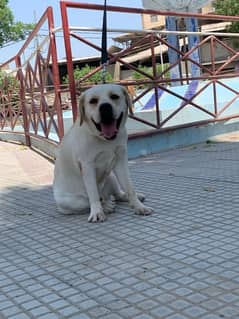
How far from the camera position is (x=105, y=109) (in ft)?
12.2

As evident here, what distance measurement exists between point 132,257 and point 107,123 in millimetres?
1203

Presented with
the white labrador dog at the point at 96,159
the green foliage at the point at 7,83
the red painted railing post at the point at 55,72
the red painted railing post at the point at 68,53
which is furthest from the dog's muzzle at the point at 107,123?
the green foliage at the point at 7,83

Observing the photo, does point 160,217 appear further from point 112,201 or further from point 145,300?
point 145,300

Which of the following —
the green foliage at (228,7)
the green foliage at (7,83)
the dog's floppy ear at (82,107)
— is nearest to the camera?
the dog's floppy ear at (82,107)

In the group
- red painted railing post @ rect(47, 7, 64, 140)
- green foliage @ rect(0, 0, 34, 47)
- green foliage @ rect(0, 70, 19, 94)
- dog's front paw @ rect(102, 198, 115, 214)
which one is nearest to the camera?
dog's front paw @ rect(102, 198, 115, 214)

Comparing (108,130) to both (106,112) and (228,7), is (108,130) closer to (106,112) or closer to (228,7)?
(106,112)

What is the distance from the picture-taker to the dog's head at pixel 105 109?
3.73 meters

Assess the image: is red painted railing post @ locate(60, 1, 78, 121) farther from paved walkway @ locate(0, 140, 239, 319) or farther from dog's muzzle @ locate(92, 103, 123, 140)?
dog's muzzle @ locate(92, 103, 123, 140)

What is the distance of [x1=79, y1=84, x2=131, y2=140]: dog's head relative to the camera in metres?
3.73

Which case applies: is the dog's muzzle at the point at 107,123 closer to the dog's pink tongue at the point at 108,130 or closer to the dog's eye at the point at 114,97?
the dog's pink tongue at the point at 108,130

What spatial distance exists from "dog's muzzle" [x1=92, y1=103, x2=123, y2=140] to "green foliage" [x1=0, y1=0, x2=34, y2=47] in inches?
964

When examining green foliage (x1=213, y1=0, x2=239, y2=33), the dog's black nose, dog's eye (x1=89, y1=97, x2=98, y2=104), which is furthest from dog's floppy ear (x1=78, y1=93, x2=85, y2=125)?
green foliage (x1=213, y1=0, x2=239, y2=33)

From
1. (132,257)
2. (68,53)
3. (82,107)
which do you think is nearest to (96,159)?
(82,107)

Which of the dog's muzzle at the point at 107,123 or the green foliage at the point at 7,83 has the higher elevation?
the green foliage at the point at 7,83
